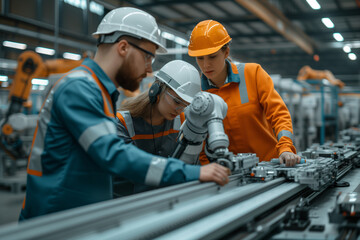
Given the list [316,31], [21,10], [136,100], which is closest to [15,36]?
[21,10]

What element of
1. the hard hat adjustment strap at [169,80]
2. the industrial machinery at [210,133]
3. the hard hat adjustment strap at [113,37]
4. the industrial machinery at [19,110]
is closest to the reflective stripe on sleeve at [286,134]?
the industrial machinery at [210,133]

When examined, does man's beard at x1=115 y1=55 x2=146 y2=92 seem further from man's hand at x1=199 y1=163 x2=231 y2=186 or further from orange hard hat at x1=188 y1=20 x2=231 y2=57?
orange hard hat at x1=188 y1=20 x2=231 y2=57

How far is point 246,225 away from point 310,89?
968cm

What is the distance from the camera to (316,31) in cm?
1466

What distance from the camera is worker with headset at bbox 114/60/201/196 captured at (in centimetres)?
191

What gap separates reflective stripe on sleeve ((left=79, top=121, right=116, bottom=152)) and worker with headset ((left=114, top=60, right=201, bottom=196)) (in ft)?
2.12

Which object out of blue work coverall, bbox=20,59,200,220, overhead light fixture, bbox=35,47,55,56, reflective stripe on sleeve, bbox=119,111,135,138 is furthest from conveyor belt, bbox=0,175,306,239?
overhead light fixture, bbox=35,47,55,56

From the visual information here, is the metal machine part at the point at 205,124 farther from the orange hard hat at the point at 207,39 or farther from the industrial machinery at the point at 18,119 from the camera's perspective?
the industrial machinery at the point at 18,119

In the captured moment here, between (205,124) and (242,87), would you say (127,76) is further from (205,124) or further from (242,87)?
(242,87)

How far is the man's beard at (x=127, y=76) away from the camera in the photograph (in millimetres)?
1398

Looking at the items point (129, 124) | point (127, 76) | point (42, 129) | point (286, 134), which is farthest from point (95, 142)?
point (286, 134)

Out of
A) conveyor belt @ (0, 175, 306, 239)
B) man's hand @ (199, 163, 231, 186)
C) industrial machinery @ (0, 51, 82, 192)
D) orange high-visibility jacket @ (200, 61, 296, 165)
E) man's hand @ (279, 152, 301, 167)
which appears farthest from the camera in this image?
industrial machinery @ (0, 51, 82, 192)

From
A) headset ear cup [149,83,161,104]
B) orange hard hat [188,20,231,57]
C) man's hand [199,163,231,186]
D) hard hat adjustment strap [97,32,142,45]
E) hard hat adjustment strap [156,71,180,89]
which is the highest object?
orange hard hat [188,20,231,57]

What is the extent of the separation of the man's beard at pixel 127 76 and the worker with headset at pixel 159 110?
1.48ft
